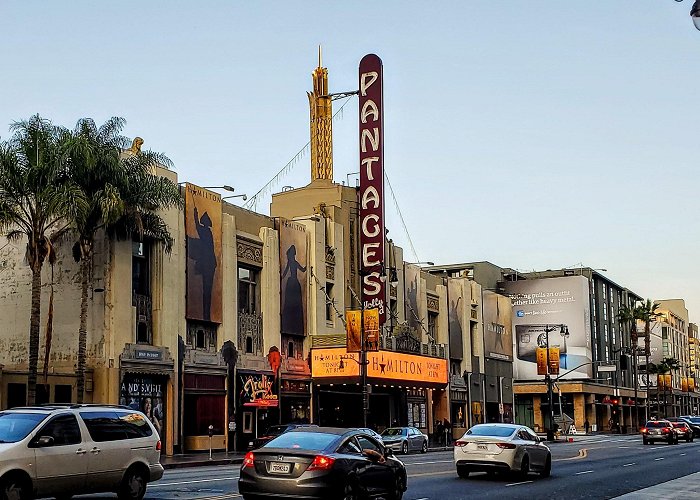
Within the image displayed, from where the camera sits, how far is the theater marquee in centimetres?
5578

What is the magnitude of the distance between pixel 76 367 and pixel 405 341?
25.2 m

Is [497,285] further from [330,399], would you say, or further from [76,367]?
[76,367]

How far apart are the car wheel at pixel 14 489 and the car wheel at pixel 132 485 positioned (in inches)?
94.7

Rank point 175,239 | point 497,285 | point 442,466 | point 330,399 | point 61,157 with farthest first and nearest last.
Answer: point 497,285, point 330,399, point 175,239, point 61,157, point 442,466

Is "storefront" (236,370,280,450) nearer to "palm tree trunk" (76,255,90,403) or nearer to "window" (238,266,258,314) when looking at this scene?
"window" (238,266,258,314)

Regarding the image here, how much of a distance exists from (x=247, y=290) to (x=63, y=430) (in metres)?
36.3

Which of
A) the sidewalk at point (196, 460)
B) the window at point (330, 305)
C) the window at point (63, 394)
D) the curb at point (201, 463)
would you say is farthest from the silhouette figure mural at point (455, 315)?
the window at point (63, 394)

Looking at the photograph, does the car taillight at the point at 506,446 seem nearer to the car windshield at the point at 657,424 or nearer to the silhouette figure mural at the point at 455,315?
the car windshield at the point at 657,424

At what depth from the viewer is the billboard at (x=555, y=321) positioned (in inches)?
4564

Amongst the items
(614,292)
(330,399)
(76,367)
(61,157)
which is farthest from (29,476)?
(614,292)

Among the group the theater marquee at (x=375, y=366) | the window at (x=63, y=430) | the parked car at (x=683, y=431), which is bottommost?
the parked car at (x=683, y=431)

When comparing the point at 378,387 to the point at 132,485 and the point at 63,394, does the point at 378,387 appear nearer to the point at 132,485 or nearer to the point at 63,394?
the point at 63,394

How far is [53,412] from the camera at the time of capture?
16.4 metres

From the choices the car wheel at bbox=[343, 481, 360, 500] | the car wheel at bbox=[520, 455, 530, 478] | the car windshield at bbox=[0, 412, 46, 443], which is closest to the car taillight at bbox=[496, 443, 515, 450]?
the car wheel at bbox=[520, 455, 530, 478]
